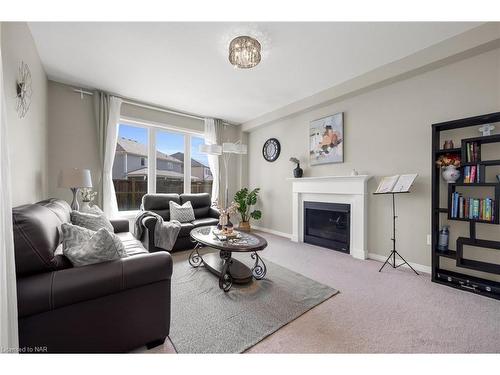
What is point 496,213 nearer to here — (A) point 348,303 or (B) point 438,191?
(B) point 438,191

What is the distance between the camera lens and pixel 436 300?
6.45 feet

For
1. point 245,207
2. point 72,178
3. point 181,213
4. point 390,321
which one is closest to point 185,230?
point 181,213

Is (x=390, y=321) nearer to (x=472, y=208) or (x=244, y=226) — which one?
(x=472, y=208)

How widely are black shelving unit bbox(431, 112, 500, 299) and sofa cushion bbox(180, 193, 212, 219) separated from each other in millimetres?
3590

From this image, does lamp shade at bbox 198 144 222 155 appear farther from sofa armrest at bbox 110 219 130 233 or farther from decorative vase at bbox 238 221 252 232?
decorative vase at bbox 238 221 252 232

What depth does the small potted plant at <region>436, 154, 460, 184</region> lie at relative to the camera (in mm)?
2215

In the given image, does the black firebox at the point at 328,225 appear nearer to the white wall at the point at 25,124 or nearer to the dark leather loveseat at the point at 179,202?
the dark leather loveseat at the point at 179,202

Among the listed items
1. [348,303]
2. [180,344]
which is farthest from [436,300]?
[180,344]

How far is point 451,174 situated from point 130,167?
4.95 metres

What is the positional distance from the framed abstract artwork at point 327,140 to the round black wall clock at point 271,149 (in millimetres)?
863

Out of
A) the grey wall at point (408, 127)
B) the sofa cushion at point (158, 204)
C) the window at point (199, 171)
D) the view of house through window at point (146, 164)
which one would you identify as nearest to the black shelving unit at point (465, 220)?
the grey wall at point (408, 127)

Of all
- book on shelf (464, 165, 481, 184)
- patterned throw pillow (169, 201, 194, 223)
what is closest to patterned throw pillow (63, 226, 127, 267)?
patterned throw pillow (169, 201, 194, 223)
